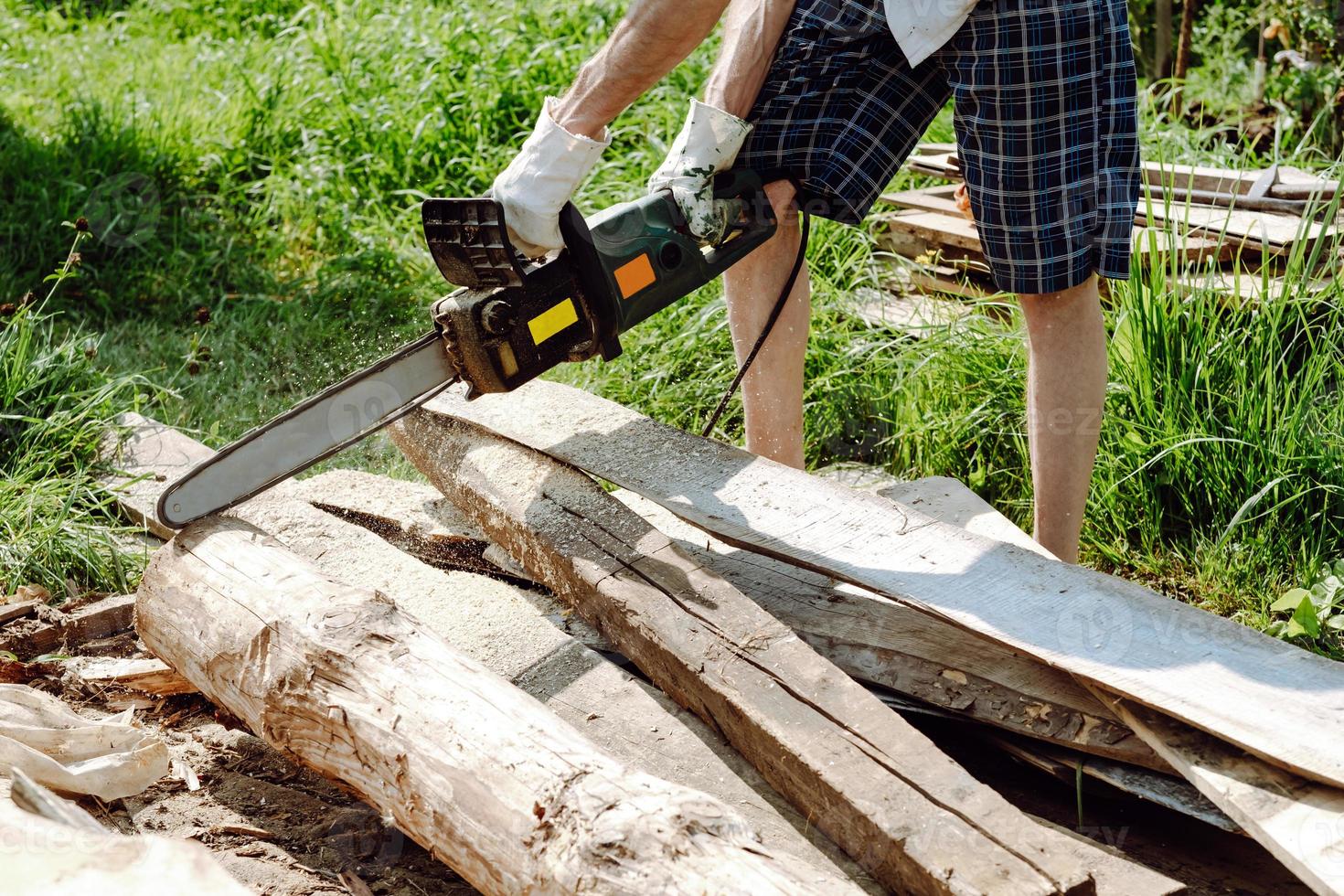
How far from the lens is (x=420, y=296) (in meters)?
4.61

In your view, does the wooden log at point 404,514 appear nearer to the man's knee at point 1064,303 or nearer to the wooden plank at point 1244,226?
the man's knee at point 1064,303

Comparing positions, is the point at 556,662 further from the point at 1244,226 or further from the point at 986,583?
the point at 1244,226

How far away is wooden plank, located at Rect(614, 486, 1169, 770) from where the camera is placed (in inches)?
78.3

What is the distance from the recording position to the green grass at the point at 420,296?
286 centimetres

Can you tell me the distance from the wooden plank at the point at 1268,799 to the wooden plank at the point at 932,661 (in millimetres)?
86

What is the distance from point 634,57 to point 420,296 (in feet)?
8.03


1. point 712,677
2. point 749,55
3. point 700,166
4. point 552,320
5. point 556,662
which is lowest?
point 556,662

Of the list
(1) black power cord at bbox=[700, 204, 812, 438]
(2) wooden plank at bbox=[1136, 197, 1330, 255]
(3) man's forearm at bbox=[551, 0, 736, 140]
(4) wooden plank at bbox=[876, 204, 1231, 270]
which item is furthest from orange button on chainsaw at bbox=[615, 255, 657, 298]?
(2) wooden plank at bbox=[1136, 197, 1330, 255]

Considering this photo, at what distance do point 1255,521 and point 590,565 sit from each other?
1.57 m

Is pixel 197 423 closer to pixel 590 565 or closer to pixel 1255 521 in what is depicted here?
pixel 590 565

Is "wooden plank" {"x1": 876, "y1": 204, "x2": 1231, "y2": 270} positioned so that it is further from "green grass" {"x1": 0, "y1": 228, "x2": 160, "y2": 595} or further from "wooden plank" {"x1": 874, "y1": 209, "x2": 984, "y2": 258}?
"green grass" {"x1": 0, "y1": 228, "x2": 160, "y2": 595}

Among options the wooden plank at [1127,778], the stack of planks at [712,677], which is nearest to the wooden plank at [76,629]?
the stack of planks at [712,677]

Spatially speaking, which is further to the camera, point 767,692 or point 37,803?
point 767,692

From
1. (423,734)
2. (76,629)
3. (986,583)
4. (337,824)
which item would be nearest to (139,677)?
(76,629)
